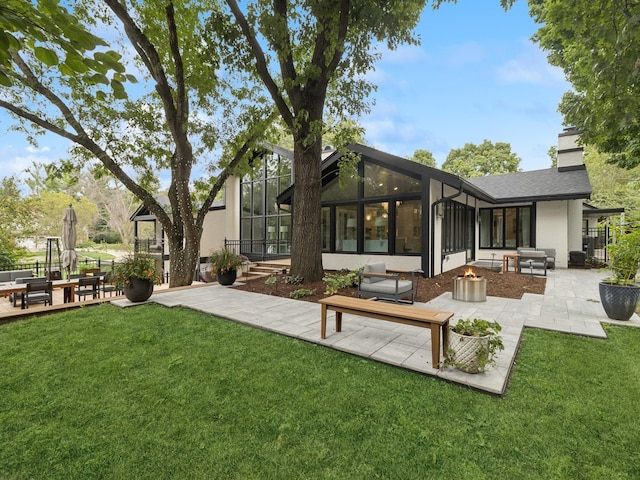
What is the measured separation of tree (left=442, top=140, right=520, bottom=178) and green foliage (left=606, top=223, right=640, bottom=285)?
98.4 ft

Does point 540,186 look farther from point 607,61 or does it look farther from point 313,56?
point 313,56

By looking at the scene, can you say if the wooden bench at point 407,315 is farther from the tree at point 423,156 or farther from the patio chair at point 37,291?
the tree at point 423,156

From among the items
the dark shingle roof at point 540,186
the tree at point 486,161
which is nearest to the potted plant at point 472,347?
the dark shingle roof at point 540,186

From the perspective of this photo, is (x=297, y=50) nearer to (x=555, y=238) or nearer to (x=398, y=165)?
(x=398, y=165)

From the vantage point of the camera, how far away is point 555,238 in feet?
39.3

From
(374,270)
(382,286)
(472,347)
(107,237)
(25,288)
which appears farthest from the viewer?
(107,237)

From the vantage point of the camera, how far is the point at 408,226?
9.04 m

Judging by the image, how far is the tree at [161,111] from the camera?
7883mm

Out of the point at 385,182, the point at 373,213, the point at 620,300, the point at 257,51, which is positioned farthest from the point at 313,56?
the point at 620,300

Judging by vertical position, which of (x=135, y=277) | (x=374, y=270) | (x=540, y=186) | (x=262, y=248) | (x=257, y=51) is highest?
(x=257, y=51)

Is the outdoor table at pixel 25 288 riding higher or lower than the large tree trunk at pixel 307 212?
lower

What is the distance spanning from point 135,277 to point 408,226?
7.18 metres

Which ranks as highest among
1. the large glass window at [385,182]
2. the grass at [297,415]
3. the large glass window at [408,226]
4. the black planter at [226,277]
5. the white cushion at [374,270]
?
the large glass window at [385,182]

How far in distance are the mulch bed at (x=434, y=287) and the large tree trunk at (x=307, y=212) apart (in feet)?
1.59
